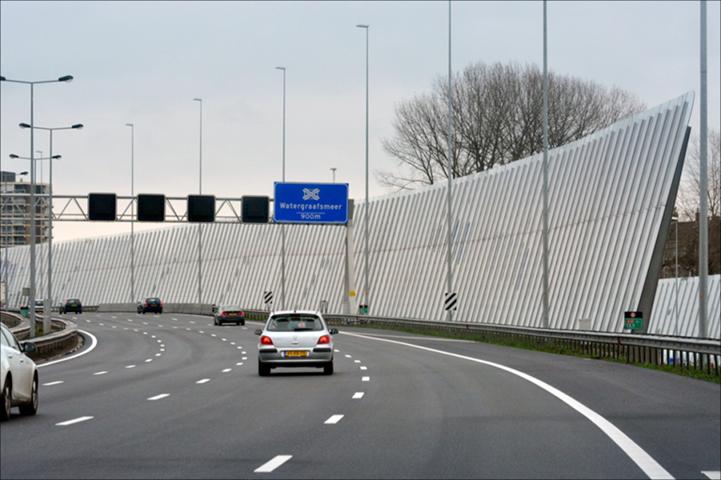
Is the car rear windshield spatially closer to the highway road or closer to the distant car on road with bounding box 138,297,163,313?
the highway road

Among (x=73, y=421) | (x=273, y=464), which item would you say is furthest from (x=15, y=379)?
(x=273, y=464)

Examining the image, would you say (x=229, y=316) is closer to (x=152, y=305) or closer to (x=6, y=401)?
(x=152, y=305)

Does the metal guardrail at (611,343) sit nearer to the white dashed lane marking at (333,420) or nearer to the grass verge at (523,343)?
the grass verge at (523,343)

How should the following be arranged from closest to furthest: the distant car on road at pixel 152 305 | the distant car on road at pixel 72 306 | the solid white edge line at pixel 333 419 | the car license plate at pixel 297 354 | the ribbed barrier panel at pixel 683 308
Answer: the solid white edge line at pixel 333 419 → the car license plate at pixel 297 354 → the ribbed barrier panel at pixel 683 308 → the distant car on road at pixel 152 305 → the distant car on road at pixel 72 306

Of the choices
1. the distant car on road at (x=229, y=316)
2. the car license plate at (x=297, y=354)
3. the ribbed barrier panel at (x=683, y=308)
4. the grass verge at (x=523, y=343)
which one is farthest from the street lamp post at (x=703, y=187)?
the distant car on road at (x=229, y=316)

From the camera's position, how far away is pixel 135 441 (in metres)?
14.2

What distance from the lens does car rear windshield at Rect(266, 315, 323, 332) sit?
2910 cm

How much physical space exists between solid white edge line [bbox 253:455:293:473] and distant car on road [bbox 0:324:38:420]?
17.8 ft

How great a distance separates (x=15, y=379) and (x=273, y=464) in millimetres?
6568

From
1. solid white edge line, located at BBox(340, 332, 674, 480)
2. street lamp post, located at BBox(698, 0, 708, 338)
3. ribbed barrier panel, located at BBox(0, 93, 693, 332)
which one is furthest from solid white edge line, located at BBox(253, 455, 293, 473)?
ribbed barrier panel, located at BBox(0, 93, 693, 332)

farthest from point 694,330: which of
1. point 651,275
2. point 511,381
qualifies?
point 511,381

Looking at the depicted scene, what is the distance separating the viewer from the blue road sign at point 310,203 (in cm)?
7044

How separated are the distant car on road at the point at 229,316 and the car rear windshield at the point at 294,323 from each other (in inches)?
2068

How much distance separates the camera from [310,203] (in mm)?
70938
